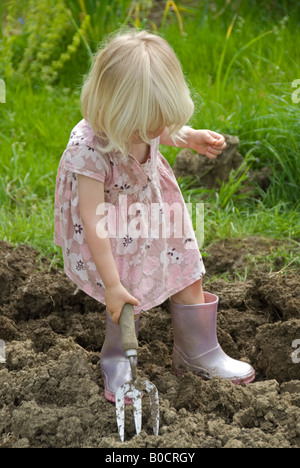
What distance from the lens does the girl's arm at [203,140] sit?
248 cm

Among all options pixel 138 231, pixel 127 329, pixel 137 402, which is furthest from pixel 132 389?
pixel 138 231

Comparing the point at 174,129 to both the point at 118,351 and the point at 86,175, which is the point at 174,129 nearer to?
the point at 86,175

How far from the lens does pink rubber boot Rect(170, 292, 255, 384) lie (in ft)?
7.96

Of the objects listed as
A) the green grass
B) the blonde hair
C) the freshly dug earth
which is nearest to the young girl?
the blonde hair

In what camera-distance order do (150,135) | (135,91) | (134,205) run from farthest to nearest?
(134,205) < (150,135) < (135,91)

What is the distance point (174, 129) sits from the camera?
216 centimetres

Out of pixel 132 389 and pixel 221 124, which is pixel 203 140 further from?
→ pixel 221 124

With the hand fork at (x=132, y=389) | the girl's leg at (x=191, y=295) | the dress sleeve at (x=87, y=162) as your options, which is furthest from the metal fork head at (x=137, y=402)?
the dress sleeve at (x=87, y=162)

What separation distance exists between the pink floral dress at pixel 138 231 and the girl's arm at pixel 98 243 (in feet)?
0.26

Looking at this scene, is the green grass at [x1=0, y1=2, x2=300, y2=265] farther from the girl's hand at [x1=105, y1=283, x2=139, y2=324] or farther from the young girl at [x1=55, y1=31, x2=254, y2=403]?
the girl's hand at [x1=105, y1=283, x2=139, y2=324]

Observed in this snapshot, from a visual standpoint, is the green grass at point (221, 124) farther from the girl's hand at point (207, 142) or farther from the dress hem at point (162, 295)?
the dress hem at point (162, 295)

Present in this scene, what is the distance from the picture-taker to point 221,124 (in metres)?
3.87

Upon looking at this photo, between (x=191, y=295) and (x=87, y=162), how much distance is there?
59 cm

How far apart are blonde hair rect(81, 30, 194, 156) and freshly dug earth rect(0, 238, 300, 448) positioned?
29.5 inches
